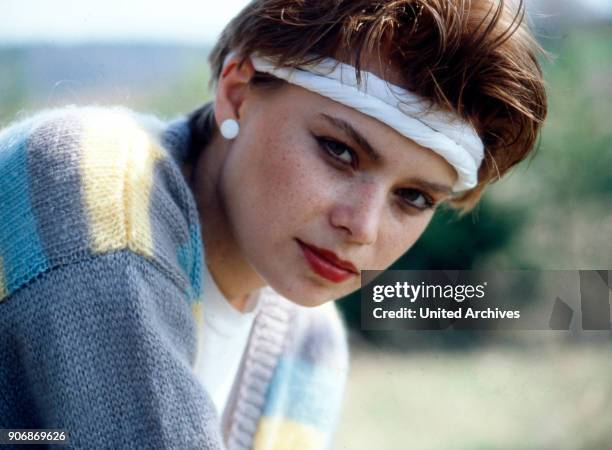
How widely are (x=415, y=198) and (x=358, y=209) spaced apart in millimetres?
153

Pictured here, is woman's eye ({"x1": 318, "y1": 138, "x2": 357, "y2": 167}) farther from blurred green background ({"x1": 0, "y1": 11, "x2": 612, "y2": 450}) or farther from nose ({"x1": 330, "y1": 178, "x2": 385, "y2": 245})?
blurred green background ({"x1": 0, "y1": 11, "x2": 612, "y2": 450})

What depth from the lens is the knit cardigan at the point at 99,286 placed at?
0.90 metres

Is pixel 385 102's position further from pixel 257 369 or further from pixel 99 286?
pixel 257 369

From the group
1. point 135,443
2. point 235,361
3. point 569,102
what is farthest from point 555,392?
point 135,443

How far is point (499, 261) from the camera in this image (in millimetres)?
3104

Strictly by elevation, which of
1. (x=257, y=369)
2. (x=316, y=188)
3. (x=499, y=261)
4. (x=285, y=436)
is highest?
(x=316, y=188)

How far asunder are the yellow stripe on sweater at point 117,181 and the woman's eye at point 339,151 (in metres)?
0.24

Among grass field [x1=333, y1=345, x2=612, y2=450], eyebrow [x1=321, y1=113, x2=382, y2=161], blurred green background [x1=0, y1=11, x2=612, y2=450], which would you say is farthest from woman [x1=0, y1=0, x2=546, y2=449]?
grass field [x1=333, y1=345, x2=612, y2=450]

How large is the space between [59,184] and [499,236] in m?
2.38

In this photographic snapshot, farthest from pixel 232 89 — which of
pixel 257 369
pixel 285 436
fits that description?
pixel 285 436

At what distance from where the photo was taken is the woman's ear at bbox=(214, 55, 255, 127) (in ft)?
4.30

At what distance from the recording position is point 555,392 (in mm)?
2648

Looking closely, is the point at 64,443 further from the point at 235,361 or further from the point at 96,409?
the point at 235,361

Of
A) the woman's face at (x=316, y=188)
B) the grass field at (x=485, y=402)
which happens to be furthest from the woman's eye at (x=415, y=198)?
the grass field at (x=485, y=402)
